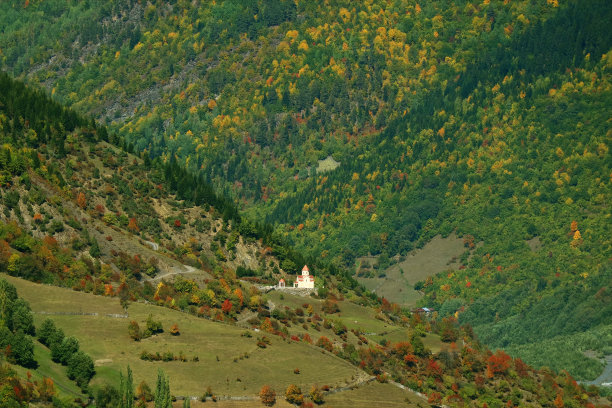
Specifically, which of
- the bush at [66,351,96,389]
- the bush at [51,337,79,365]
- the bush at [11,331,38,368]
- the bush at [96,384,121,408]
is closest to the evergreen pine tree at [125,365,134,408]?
the bush at [96,384,121,408]

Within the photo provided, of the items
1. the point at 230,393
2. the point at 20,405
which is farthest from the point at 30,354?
the point at 230,393

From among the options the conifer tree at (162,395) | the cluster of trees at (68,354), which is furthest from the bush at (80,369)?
the conifer tree at (162,395)

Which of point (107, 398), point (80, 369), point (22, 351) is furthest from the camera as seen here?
point (80, 369)

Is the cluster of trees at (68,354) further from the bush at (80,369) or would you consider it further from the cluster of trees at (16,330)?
the cluster of trees at (16,330)

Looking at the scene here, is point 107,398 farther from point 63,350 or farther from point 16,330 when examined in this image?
point 16,330

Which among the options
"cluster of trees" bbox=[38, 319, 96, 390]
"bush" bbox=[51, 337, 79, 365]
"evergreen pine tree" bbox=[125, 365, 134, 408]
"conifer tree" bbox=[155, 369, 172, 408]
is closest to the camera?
"evergreen pine tree" bbox=[125, 365, 134, 408]

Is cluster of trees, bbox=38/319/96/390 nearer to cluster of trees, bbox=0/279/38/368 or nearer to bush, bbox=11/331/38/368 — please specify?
cluster of trees, bbox=0/279/38/368

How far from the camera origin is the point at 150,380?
628 feet

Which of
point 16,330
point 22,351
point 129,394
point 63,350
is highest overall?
point 129,394

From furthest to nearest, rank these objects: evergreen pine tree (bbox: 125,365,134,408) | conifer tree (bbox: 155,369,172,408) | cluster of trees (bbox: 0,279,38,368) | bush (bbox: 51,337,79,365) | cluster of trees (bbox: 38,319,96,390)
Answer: bush (bbox: 51,337,79,365) < cluster of trees (bbox: 38,319,96,390) < cluster of trees (bbox: 0,279,38,368) < conifer tree (bbox: 155,369,172,408) < evergreen pine tree (bbox: 125,365,134,408)

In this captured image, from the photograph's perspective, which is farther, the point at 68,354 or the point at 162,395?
the point at 68,354

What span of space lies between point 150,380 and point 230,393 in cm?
1351

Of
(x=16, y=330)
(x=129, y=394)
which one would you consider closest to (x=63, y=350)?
→ (x=16, y=330)

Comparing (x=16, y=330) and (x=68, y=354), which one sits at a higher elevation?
(x=16, y=330)
